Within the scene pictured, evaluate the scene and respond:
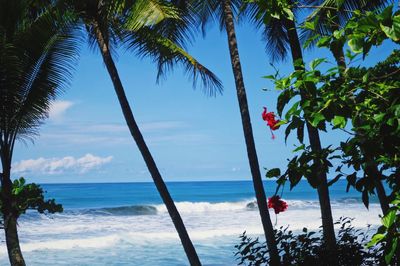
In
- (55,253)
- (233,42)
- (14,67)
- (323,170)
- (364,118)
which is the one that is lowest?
(55,253)

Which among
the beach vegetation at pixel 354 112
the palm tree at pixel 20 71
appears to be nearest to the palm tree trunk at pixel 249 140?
the palm tree at pixel 20 71

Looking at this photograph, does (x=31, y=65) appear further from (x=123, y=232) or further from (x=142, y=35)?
(x=123, y=232)

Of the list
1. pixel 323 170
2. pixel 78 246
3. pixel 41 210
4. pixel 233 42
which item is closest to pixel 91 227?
pixel 78 246

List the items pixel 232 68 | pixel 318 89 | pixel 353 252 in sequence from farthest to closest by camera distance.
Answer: pixel 232 68 < pixel 353 252 < pixel 318 89

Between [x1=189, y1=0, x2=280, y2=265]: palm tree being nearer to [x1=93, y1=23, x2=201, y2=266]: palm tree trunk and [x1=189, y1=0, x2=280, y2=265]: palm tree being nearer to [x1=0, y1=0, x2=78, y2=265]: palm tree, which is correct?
[x1=93, y1=23, x2=201, y2=266]: palm tree trunk

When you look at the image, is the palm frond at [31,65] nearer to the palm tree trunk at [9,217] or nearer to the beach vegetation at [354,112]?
the palm tree trunk at [9,217]

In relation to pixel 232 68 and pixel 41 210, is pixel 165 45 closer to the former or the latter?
pixel 232 68

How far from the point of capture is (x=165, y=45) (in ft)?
22.8

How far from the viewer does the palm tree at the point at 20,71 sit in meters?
6.07

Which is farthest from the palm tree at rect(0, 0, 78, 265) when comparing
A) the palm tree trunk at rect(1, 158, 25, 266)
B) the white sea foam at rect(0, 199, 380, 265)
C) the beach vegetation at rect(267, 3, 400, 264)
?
the white sea foam at rect(0, 199, 380, 265)

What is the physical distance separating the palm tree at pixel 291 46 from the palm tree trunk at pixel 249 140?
1.37ft

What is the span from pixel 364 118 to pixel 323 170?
289mm

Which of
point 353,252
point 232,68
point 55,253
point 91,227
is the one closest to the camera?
point 353,252

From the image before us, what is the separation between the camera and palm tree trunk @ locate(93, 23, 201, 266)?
5.81 meters
